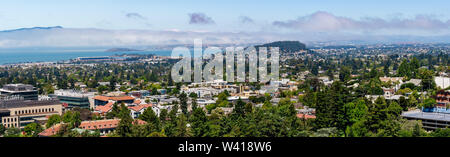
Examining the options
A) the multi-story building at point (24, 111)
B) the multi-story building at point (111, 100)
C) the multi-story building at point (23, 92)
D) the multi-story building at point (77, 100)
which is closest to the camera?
the multi-story building at point (24, 111)

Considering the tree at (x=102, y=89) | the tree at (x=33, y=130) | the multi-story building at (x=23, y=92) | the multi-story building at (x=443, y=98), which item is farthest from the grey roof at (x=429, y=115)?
the tree at (x=102, y=89)

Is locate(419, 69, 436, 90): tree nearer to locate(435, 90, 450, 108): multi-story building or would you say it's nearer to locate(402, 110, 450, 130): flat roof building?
locate(435, 90, 450, 108): multi-story building

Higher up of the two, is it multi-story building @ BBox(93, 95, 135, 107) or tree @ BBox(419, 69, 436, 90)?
tree @ BBox(419, 69, 436, 90)

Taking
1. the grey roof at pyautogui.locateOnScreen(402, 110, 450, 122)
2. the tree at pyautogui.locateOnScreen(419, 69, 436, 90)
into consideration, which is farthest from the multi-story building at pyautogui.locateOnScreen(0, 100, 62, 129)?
the tree at pyautogui.locateOnScreen(419, 69, 436, 90)

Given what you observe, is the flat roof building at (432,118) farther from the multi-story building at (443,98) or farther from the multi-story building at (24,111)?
the multi-story building at (24,111)

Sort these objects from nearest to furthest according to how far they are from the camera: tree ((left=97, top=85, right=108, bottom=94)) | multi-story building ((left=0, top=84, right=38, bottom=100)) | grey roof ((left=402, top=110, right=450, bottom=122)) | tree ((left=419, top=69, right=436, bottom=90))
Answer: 1. grey roof ((left=402, top=110, right=450, bottom=122))
2. tree ((left=419, top=69, right=436, bottom=90))
3. multi-story building ((left=0, top=84, right=38, bottom=100))
4. tree ((left=97, top=85, right=108, bottom=94))

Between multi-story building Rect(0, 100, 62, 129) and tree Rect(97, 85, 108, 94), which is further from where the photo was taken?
tree Rect(97, 85, 108, 94)
